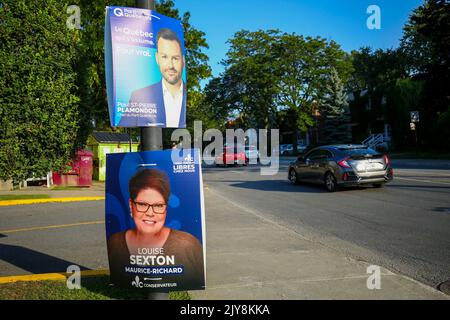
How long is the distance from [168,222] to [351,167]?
971 cm

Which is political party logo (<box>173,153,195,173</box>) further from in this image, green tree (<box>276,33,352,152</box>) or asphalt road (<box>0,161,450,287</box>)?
green tree (<box>276,33,352,152</box>)

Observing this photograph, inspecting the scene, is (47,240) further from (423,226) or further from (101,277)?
(423,226)

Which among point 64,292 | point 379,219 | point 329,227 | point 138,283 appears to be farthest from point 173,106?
point 379,219

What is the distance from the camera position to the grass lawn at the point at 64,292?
419cm

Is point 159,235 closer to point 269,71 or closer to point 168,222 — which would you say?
point 168,222

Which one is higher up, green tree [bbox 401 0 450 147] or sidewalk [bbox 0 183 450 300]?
green tree [bbox 401 0 450 147]

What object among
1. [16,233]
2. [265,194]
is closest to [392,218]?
[265,194]

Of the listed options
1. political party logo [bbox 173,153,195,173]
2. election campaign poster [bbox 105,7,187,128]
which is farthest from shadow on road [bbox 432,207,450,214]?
political party logo [bbox 173,153,195,173]

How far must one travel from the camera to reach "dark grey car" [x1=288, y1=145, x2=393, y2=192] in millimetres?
12273

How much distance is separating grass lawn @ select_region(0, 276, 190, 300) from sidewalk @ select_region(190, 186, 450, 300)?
0.68 m

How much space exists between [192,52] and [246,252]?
18291 millimetres

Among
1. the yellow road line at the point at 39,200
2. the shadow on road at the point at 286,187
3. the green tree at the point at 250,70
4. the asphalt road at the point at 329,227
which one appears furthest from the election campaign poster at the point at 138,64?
the green tree at the point at 250,70
